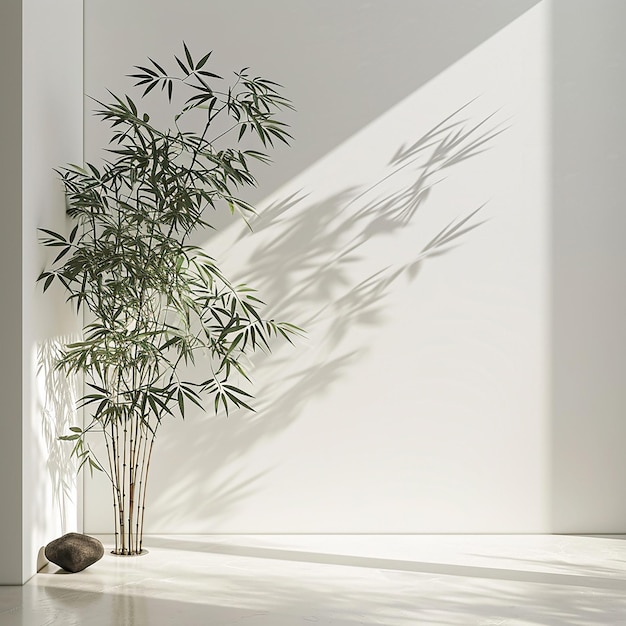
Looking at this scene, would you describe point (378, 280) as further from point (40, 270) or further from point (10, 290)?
point (10, 290)

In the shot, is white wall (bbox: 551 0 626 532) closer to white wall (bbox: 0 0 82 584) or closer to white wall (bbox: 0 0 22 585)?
white wall (bbox: 0 0 82 584)

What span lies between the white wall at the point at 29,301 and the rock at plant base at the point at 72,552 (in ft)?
0.23

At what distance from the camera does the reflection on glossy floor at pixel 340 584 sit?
2.82 metres

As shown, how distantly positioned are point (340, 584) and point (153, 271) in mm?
1486

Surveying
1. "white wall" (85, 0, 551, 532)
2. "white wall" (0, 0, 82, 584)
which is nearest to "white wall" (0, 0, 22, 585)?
"white wall" (0, 0, 82, 584)

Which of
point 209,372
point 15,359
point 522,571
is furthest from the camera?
point 209,372

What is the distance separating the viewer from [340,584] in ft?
10.5

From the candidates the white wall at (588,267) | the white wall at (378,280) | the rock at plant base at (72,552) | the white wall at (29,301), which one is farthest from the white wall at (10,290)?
the white wall at (588,267)

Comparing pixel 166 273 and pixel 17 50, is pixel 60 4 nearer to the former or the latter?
pixel 17 50

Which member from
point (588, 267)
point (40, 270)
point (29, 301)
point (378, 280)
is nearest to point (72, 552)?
point (29, 301)

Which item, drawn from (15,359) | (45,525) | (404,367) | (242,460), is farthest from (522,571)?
(15,359)

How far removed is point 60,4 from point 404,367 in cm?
235

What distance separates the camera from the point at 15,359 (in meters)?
3.19

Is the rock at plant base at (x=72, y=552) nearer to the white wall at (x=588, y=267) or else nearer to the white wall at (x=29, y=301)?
the white wall at (x=29, y=301)
